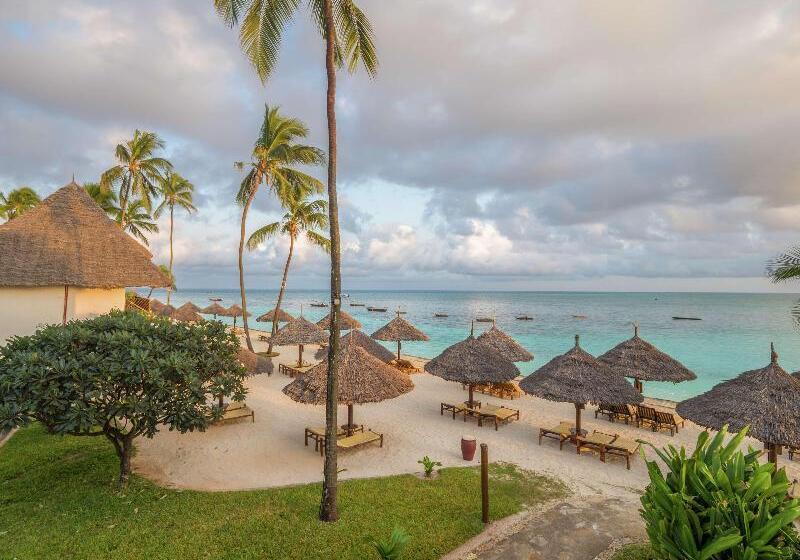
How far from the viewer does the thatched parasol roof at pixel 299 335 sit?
18.4m

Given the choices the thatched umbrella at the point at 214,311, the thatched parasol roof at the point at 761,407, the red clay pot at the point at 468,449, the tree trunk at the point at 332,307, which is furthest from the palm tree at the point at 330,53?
the thatched umbrella at the point at 214,311

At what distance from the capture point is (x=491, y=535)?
21.2 ft

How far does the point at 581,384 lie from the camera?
11000mm

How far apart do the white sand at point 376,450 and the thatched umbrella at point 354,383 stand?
148cm

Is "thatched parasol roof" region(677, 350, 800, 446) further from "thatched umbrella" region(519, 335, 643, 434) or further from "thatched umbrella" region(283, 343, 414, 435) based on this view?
"thatched umbrella" region(283, 343, 414, 435)

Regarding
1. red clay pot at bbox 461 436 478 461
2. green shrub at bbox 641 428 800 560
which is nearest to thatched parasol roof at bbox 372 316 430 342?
A: red clay pot at bbox 461 436 478 461

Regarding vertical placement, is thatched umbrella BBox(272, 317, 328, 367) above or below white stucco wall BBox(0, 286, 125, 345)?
below

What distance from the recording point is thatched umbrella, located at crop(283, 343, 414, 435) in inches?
409

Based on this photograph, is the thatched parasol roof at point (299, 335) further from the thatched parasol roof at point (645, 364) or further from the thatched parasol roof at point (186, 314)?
the thatched parasol roof at point (186, 314)

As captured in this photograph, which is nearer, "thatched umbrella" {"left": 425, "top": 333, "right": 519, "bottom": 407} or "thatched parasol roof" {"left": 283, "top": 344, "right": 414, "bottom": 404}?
"thatched parasol roof" {"left": 283, "top": 344, "right": 414, "bottom": 404}

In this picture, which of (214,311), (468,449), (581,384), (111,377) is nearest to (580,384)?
(581,384)

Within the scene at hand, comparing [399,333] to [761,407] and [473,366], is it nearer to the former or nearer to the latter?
[473,366]

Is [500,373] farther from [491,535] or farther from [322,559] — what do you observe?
[322,559]

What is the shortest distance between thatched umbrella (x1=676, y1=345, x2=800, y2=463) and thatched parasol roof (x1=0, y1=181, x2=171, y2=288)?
16306mm
